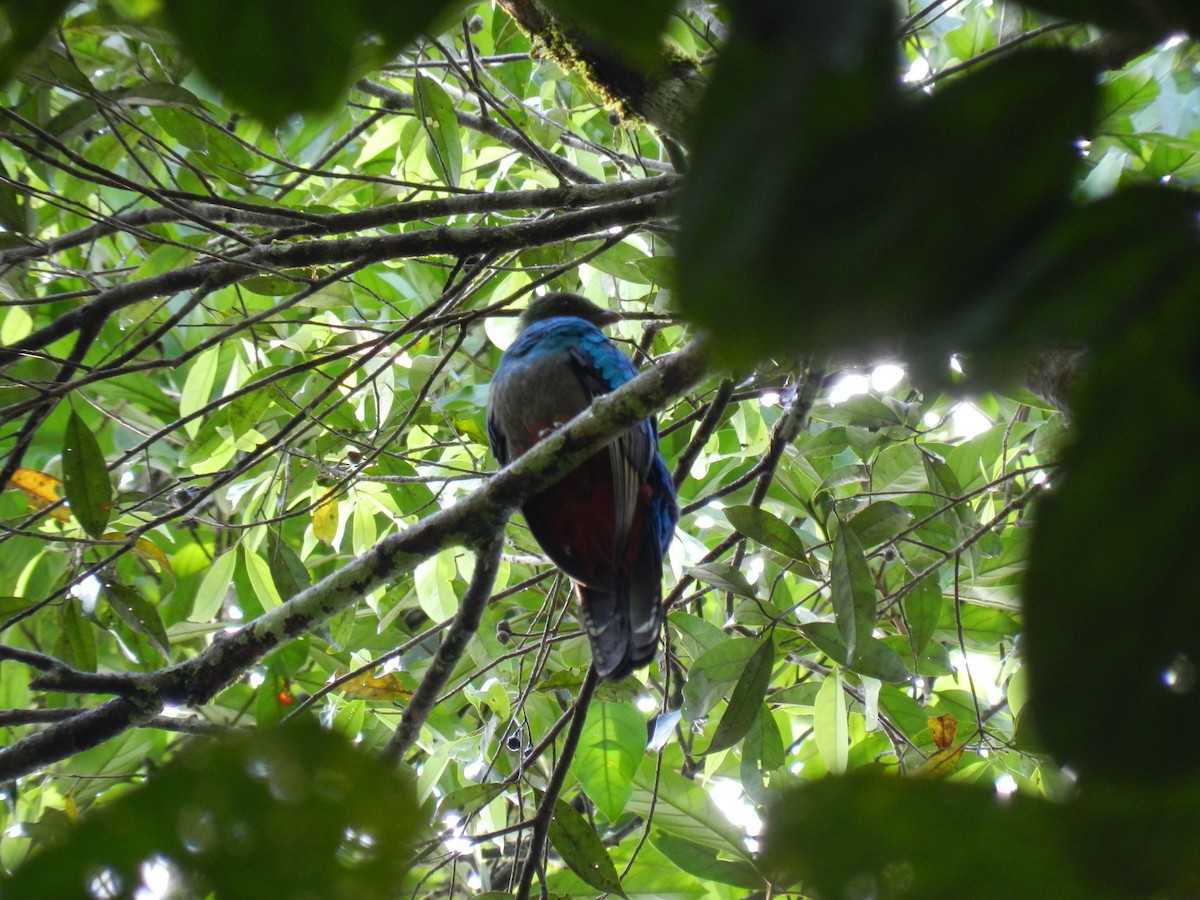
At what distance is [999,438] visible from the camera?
3611mm

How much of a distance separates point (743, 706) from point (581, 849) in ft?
2.06

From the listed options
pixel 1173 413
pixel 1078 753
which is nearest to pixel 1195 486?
pixel 1173 413

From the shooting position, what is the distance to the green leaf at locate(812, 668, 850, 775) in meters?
2.82

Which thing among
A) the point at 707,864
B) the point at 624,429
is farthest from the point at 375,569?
the point at 707,864

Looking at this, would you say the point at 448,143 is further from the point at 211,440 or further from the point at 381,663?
→ the point at 381,663

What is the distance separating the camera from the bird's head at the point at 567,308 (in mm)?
4092

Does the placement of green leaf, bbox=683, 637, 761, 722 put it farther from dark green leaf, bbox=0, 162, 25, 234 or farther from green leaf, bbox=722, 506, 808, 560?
dark green leaf, bbox=0, 162, 25, 234

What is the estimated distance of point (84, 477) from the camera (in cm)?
252

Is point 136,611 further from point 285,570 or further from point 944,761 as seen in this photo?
point 944,761

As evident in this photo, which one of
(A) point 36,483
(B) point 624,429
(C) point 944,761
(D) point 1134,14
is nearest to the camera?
(D) point 1134,14

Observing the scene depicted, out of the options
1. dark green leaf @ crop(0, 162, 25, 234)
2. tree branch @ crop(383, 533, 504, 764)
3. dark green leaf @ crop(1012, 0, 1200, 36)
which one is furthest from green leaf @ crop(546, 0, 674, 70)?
dark green leaf @ crop(0, 162, 25, 234)

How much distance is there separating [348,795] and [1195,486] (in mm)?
521

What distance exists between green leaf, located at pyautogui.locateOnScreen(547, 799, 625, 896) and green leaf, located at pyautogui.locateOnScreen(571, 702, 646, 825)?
0.12 meters

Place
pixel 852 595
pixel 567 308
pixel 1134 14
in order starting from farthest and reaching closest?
pixel 567 308 → pixel 852 595 → pixel 1134 14
